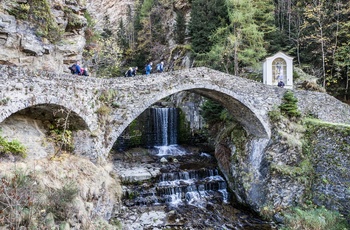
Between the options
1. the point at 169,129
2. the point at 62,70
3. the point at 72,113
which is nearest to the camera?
the point at 72,113

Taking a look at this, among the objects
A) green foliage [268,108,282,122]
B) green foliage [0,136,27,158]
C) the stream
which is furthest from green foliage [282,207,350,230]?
green foliage [0,136,27,158]

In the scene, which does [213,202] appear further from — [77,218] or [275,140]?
[77,218]

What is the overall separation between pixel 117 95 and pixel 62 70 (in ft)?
20.1

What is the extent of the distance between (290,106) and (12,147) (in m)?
11.9

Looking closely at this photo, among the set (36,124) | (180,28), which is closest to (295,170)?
(36,124)

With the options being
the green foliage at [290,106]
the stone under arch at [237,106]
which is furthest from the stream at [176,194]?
the green foliage at [290,106]

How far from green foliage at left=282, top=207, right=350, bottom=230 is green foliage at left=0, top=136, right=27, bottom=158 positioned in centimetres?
959

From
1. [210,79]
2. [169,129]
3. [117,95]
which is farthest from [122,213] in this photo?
[169,129]

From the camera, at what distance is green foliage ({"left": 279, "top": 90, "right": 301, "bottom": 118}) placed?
12.5 metres

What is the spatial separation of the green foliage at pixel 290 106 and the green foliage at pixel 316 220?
4.63 metres

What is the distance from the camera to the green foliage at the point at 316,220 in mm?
8992

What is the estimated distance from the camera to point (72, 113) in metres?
8.85

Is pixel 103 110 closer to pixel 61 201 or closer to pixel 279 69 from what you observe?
pixel 61 201

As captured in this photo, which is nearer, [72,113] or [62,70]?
[72,113]
